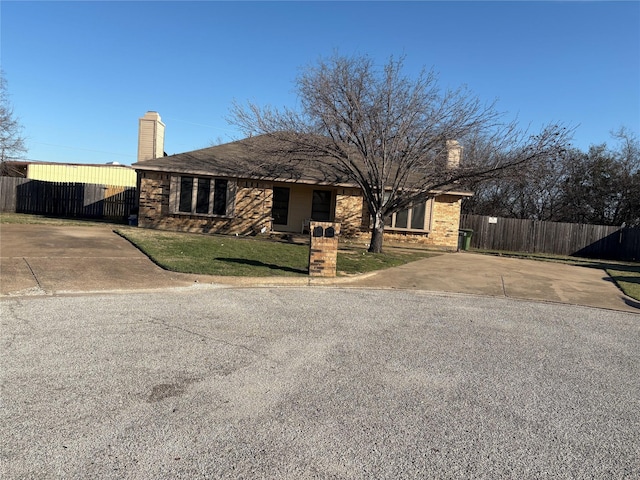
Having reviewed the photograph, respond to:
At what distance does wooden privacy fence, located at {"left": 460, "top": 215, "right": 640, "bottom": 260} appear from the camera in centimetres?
2489

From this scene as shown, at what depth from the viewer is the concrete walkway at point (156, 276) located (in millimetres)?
8836

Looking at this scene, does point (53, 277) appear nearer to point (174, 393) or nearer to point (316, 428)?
point (174, 393)

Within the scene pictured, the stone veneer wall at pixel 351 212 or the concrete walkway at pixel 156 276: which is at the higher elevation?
the stone veneer wall at pixel 351 212

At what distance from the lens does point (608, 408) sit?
4.40 meters

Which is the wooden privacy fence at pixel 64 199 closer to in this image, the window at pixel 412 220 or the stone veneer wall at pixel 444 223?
the window at pixel 412 220

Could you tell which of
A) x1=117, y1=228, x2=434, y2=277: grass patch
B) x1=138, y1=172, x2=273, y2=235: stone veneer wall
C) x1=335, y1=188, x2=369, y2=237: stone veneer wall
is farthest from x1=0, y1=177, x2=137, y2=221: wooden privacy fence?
x1=335, y1=188, x2=369, y2=237: stone veneer wall

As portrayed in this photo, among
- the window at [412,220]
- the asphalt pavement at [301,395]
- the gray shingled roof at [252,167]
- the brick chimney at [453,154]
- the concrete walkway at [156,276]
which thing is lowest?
the asphalt pavement at [301,395]

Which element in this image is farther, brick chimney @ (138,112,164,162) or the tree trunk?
brick chimney @ (138,112,164,162)

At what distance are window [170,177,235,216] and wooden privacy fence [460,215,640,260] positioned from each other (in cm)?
1284

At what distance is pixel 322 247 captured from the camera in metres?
10.8

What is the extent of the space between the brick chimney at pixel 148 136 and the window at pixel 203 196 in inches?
135

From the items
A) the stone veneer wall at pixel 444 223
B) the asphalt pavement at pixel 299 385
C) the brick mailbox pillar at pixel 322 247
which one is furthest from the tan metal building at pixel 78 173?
the asphalt pavement at pixel 299 385

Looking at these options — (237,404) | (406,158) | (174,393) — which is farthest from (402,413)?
(406,158)

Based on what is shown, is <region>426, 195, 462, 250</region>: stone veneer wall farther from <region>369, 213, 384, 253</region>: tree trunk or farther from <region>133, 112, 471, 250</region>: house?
<region>369, 213, 384, 253</region>: tree trunk
